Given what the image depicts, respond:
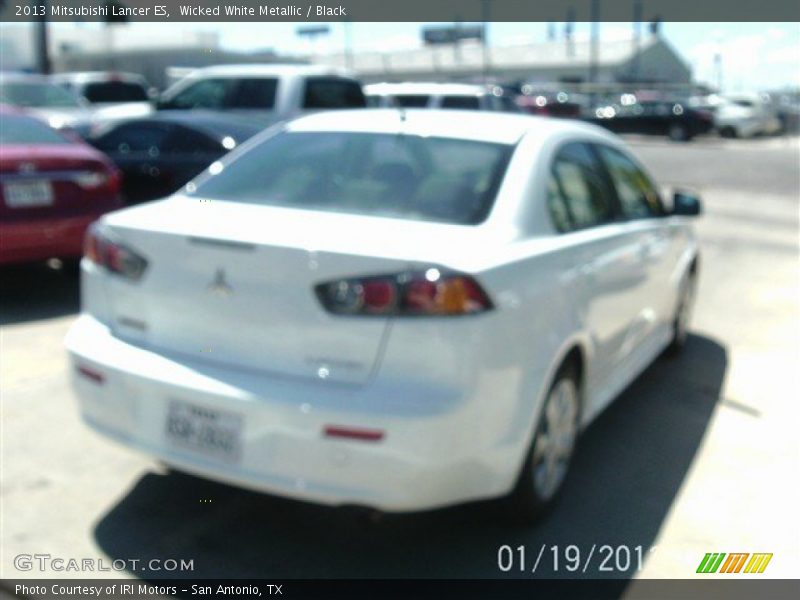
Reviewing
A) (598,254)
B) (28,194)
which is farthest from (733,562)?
(28,194)

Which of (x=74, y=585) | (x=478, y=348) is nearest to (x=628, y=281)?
(x=478, y=348)

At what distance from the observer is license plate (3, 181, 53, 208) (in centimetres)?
656

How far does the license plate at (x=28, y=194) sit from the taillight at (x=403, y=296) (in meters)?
4.30

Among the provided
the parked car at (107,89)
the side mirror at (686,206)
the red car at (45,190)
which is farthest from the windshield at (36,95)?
the side mirror at (686,206)

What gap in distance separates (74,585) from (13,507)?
681mm

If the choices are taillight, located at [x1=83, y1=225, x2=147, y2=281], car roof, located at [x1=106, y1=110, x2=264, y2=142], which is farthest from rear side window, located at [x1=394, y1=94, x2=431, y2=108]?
taillight, located at [x1=83, y1=225, x2=147, y2=281]

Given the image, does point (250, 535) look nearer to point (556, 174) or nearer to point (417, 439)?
point (417, 439)

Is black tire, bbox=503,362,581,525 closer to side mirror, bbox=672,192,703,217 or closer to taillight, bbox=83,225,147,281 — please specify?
taillight, bbox=83,225,147,281

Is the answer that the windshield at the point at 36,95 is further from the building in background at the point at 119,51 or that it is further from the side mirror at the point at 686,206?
the building in background at the point at 119,51

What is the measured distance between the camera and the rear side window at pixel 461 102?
A: 14.9 metres

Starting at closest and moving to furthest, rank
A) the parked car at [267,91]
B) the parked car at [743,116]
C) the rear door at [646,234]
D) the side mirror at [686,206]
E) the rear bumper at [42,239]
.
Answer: the rear door at [646,234] → the side mirror at [686,206] → the rear bumper at [42,239] → the parked car at [267,91] → the parked car at [743,116]

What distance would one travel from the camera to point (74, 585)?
3.24 meters

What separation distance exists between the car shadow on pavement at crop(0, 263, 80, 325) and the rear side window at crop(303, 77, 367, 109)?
466 cm

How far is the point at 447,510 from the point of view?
12.6 ft
